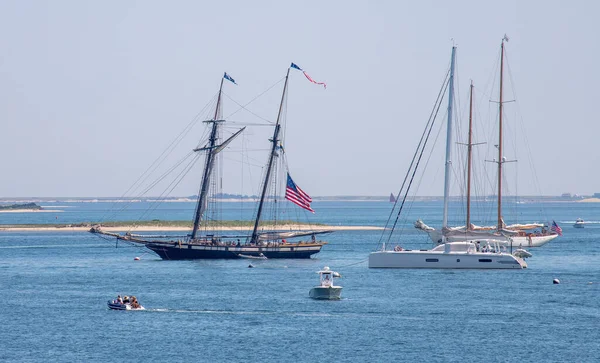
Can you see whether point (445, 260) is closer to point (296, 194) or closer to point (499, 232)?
point (296, 194)

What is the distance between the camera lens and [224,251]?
124 meters

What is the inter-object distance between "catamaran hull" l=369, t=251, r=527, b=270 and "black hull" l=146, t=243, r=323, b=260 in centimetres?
2038

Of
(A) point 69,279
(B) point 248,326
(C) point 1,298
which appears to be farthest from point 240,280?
(B) point 248,326

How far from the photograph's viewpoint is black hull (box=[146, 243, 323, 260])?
124m

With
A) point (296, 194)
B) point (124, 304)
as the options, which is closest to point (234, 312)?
point (124, 304)

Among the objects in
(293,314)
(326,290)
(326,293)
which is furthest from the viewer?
(326,293)

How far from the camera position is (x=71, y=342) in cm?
6303

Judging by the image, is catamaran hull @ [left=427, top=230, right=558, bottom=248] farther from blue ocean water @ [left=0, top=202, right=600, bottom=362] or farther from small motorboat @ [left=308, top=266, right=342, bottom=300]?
small motorboat @ [left=308, top=266, right=342, bottom=300]

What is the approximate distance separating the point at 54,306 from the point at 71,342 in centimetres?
1709

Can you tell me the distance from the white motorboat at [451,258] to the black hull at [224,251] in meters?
20.4

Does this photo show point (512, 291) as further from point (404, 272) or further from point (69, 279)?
point (69, 279)

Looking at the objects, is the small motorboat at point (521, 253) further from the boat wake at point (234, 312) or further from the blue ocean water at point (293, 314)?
the boat wake at point (234, 312)

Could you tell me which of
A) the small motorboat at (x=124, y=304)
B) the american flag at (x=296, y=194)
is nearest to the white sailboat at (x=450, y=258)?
the american flag at (x=296, y=194)

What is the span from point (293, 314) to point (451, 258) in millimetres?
34028
